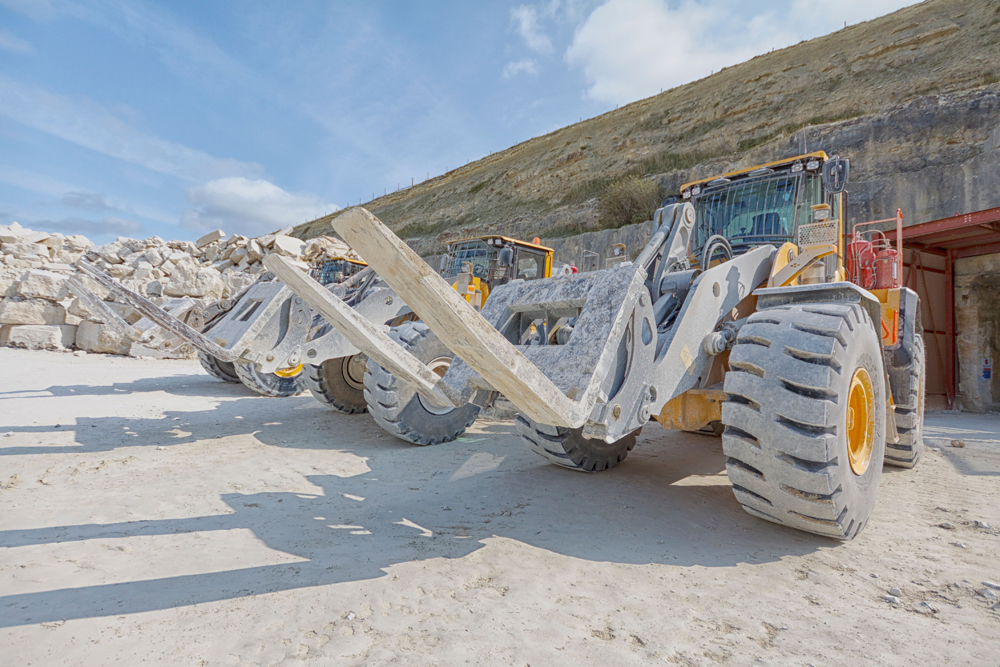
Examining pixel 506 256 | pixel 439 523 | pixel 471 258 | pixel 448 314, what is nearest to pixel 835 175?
pixel 448 314

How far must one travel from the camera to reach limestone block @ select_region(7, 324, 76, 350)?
44.5ft

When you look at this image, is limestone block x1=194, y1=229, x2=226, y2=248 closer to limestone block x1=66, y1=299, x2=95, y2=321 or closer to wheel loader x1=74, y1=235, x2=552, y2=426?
limestone block x1=66, y1=299, x2=95, y2=321

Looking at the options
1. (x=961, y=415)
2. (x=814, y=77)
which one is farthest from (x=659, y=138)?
(x=961, y=415)

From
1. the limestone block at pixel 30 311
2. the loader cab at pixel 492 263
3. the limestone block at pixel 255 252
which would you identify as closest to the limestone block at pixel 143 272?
the limestone block at pixel 255 252

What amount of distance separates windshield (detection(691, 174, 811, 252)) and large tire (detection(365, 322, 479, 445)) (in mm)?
2644

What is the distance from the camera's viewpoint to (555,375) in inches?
102

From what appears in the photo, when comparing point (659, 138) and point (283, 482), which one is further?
point (659, 138)

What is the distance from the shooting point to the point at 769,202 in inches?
172

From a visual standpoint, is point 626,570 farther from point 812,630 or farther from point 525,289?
point 525,289

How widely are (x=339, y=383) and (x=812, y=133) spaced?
19.5 metres

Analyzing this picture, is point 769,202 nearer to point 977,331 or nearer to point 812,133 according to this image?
point 977,331

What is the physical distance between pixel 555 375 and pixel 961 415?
12.0m

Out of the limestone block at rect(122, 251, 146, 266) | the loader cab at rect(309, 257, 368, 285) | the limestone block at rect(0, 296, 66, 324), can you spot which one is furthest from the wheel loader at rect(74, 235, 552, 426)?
the limestone block at rect(122, 251, 146, 266)

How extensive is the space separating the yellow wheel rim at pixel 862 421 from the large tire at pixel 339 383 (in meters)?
5.09
